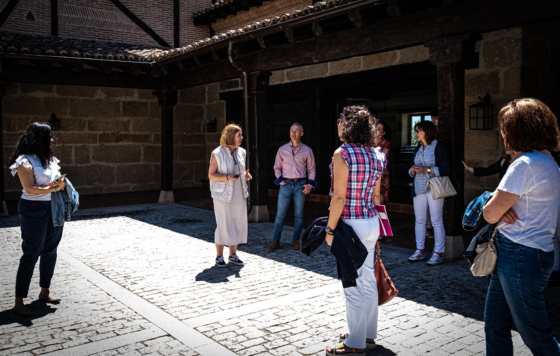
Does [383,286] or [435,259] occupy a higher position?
[383,286]

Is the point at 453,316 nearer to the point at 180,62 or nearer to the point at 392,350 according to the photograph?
the point at 392,350

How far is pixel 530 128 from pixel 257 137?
6.93 metres

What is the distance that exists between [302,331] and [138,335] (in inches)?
50.3

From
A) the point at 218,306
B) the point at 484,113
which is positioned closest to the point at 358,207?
the point at 218,306

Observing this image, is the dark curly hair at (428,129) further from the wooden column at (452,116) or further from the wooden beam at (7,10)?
the wooden beam at (7,10)

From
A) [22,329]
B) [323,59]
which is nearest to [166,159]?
[323,59]

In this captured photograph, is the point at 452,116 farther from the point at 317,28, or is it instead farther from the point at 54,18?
the point at 54,18

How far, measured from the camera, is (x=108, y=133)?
1412cm

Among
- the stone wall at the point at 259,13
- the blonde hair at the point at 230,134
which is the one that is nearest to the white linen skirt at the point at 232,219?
the blonde hair at the point at 230,134

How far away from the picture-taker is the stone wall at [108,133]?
1286cm

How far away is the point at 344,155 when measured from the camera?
3.18 metres

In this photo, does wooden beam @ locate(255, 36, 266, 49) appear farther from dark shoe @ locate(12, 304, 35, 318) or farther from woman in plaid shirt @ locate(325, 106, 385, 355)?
dark shoe @ locate(12, 304, 35, 318)

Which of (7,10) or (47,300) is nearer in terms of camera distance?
(47,300)

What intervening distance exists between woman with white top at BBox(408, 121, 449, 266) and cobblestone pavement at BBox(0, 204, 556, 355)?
0.26m
